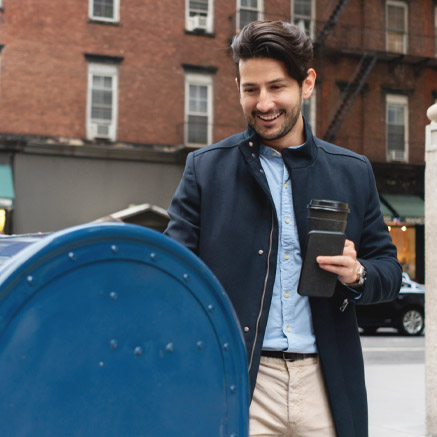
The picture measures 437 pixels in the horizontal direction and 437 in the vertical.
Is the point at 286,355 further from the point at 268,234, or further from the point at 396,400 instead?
the point at 396,400

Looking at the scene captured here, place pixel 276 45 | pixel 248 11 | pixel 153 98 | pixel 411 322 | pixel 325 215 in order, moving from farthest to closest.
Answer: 1. pixel 248 11
2. pixel 153 98
3. pixel 411 322
4. pixel 276 45
5. pixel 325 215

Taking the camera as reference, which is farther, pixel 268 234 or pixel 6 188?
pixel 6 188

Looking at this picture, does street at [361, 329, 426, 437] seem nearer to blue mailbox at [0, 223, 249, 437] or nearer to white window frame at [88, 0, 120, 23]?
blue mailbox at [0, 223, 249, 437]

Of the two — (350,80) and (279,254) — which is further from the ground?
(350,80)

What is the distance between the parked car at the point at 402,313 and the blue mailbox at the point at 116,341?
46.9 feet

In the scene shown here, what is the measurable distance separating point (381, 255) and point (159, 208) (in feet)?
59.5

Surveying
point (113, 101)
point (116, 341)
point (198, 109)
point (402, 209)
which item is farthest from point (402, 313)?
point (116, 341)

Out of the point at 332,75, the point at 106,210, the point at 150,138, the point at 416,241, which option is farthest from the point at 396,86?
the point at 106,210

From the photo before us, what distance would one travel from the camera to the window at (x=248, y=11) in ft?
74.4

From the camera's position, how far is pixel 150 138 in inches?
845

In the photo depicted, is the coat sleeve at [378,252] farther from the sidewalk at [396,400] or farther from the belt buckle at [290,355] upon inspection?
the sidewalk at [396,400]

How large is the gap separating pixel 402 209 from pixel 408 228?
0.91 meters

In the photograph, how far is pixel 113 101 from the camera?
21156 mm

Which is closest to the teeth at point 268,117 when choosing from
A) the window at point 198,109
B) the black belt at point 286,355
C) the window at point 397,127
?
the black belt at point 286,355
